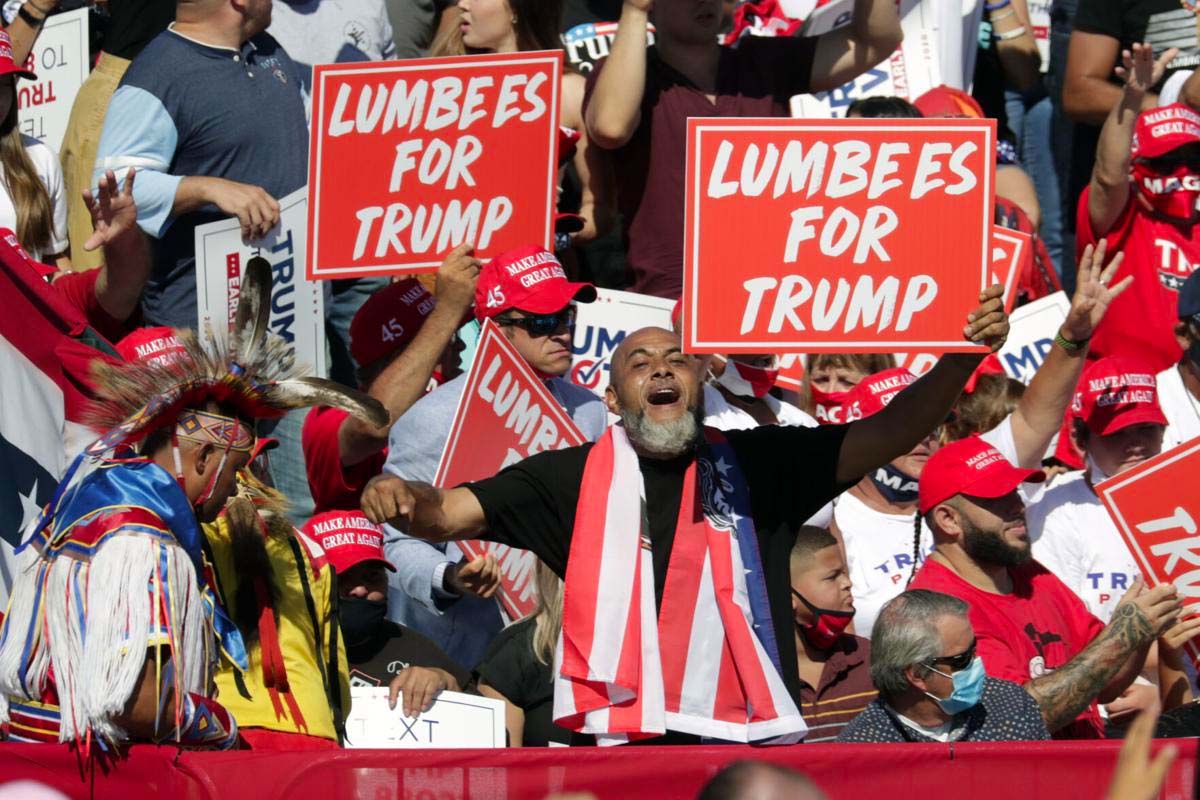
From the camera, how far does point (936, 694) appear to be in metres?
5.22

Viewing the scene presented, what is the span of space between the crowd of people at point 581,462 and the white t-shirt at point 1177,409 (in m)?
0.01

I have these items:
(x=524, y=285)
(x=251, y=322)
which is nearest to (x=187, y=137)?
(x=524, y=285)

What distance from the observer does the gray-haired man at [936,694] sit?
520 cm

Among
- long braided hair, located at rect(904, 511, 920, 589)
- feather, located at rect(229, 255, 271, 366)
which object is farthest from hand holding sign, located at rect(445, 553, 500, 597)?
long braided hair, located at rect(904, 511, 920, 589)

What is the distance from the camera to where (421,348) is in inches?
252

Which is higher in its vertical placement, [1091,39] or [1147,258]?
[1091,39]

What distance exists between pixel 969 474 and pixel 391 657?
1.83 m

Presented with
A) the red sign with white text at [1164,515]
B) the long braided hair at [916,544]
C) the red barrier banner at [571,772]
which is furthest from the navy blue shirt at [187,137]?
the red sign with white text at [1164,515]

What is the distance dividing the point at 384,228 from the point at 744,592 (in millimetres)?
2078

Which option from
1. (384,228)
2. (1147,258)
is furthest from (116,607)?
(1147,258)

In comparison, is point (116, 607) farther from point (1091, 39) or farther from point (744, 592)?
point (1091, 39)

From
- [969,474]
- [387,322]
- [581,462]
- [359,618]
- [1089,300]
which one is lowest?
[359,618]

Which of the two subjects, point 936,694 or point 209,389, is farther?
point 936,694

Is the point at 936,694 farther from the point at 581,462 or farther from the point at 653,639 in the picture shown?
the point at 581,462
